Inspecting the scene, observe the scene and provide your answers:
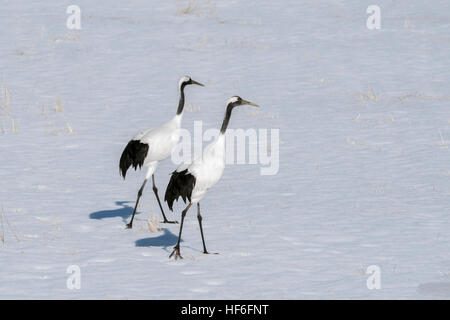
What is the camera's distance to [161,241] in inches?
415

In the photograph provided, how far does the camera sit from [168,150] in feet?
36.5

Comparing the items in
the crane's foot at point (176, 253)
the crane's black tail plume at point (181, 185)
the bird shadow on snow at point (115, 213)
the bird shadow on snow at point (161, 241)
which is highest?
the crane's black tail plume at point (181, 185)

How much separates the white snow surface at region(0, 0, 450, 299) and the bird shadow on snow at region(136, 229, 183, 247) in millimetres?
37

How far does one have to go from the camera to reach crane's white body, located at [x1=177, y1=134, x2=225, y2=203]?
9602 mm

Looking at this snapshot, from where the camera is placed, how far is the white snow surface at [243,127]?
9.21 meters

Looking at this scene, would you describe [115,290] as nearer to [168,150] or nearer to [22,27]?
[168,150]

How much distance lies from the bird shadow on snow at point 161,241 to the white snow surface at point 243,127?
0.12 ft

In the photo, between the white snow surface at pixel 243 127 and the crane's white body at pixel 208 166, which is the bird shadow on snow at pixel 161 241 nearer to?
the white snow surface at pixel 243 127

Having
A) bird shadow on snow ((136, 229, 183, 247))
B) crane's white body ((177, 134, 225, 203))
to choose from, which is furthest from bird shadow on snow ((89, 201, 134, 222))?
crane's white body ((177, 134, 225, 203))

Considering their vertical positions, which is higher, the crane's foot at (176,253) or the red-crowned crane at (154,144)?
the red-crowned crane at (154,144)

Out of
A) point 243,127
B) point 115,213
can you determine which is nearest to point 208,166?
point 115,213

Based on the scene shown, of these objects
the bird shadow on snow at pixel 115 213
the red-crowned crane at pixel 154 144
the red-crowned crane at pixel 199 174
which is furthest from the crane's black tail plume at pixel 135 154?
the red-crowned crane at pixel 199 174
